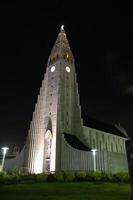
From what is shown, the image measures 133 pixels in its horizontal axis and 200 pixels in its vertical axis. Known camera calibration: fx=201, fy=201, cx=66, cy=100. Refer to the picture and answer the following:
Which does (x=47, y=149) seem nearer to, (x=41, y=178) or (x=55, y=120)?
(x=55, y=120)

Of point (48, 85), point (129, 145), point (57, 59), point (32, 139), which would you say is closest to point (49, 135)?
point (32, 139)

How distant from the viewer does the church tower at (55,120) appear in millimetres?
44625

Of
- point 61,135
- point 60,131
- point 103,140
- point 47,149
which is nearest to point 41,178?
point 61,135

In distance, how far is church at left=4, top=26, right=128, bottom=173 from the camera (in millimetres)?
38875

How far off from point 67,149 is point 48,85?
19.4m

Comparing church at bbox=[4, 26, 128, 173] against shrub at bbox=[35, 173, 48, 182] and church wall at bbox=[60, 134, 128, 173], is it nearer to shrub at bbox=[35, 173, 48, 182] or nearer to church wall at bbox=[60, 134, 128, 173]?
church wall at bbox=[60, 134, 128, 173]

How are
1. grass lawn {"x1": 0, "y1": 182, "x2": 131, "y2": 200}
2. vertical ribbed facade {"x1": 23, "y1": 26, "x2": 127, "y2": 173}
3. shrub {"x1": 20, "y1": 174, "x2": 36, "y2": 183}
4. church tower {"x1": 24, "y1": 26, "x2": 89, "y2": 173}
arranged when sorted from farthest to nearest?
church tower {"x1": 24, "y1": 26, "x2": 89, "y2": 173} → vertical ribbed facade {"x1": 23, "y1": 26, "x2": 127, "y2": 173} → shrub {"x1": 20, "y1": 174, "x2": 36, "y2": 183} → grass lawn {"x1": 0, "y1": 182, "x2": 131, "y2": 200}

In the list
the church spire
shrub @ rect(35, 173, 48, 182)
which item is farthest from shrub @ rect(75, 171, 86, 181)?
the church spire

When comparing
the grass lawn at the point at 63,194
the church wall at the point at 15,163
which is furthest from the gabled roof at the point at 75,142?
the grass lawn at the point at 63,194

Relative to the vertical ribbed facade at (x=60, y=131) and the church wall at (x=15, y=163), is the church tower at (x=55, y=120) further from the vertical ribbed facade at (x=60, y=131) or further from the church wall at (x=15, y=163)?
the church wall at (x=15, y=163)

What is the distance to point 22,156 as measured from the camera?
50094 millimetres

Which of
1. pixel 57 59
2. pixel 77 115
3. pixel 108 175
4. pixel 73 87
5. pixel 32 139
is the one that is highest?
pixel 57 59

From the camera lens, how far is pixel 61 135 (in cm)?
4472

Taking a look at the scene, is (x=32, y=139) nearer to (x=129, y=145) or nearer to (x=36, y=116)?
(x=36, y=116)
